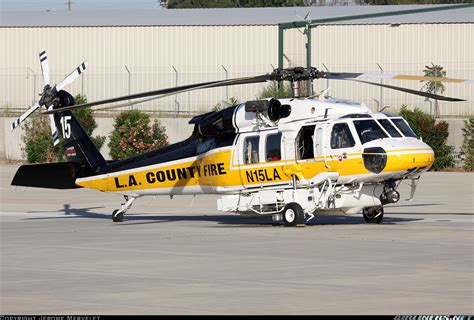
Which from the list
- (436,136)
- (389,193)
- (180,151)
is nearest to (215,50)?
(436,136)

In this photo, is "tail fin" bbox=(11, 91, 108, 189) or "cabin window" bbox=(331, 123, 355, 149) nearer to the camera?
"cabin window" bbox=(331, 123, 355, 149)

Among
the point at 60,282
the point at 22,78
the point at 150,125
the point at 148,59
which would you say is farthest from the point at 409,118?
the point at 60,282

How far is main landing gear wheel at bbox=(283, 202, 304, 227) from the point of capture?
21.8 m

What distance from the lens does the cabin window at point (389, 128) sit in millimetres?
21219

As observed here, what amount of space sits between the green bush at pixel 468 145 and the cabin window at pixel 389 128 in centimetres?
1894

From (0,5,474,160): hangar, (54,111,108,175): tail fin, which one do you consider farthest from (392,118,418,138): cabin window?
(0,5,474,160): hangar

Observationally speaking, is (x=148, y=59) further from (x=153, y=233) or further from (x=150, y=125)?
(x=153, y=233)

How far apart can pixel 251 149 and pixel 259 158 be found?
24 centimetres

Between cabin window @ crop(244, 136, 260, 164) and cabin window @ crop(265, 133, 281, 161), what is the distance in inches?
9.1

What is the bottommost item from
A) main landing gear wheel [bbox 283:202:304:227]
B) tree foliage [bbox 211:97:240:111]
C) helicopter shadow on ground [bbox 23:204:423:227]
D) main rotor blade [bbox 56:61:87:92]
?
helicopter shadow on ground [bbox 23:204:423:227]

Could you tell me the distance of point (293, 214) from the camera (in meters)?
21.9

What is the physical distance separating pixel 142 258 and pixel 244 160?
554cm

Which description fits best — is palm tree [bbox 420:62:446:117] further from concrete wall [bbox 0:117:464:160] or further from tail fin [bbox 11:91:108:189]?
tail fin [bbox 11:91:108:189]

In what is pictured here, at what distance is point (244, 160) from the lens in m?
22.6
